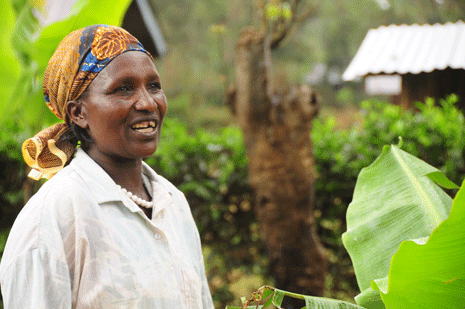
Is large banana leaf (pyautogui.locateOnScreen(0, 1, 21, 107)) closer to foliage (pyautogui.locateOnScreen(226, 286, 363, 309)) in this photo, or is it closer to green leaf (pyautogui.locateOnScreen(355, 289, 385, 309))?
foliage (pyautogui.locateOnScreen(226, 286, 363, 309))

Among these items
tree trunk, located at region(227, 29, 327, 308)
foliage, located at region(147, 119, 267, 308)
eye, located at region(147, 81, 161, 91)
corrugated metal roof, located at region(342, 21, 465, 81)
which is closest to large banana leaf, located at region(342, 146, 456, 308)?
eye, located at region(147, 81, 161, 91)

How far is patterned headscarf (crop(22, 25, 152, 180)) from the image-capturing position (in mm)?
1386

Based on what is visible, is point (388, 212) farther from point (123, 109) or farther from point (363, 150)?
point (363, 150)

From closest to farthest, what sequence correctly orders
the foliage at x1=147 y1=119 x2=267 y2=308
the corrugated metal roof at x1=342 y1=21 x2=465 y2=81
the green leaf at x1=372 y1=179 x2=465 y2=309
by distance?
the green leaf at x1=372 y1=179 x2=465 y2=309 → the foliage at x1=147 y1=119 x2=267 y2=308 → the corrugated metal roof at x1=342 y1=21 x2=465 y2=81

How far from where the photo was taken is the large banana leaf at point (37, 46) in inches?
111

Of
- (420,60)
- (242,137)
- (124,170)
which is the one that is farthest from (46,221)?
(420,60)

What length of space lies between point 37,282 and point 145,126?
56 centimetres

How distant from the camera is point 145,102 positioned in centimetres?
138

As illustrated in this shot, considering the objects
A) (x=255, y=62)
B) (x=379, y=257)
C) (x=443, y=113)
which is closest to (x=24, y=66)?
(x=255, y=62)

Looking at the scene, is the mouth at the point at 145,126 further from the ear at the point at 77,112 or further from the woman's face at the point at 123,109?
the ear at the point at 77,112

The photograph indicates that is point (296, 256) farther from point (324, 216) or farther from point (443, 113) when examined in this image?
point (443, 113)

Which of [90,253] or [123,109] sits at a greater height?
[123,109]

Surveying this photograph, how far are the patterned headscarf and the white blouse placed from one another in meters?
0.12

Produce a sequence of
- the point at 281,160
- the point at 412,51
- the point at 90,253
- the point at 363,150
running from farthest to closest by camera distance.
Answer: the point at 412,51, the point at 363,150, the point at 281,160, the point at 90,253
